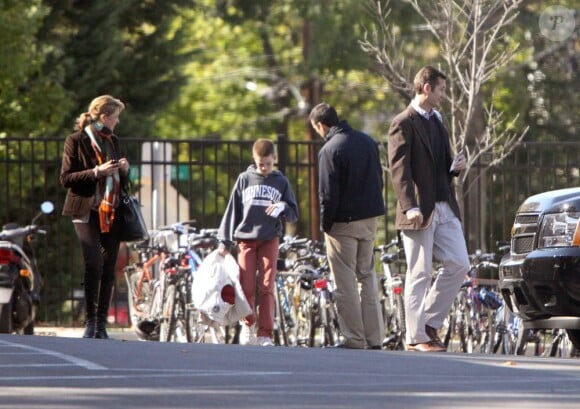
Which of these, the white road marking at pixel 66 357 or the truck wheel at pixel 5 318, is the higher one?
the truck wheel at pixel 5 318

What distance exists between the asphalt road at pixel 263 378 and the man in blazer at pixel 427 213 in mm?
658

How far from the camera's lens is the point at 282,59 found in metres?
42.0

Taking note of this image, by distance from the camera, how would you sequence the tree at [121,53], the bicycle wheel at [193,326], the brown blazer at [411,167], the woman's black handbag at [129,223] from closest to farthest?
the brown blazer at [411,167], the woman's black handbag at [129,223], the bicycle wheel at [193,326], the tree at [121,53]

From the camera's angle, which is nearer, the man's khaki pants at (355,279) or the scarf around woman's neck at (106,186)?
the scarf around woman's neck at (106,186)

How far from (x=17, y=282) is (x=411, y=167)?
4469 mm

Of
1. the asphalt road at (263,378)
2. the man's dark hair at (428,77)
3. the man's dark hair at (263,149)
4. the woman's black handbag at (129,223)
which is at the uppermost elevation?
the man's dark hair at (428,77)

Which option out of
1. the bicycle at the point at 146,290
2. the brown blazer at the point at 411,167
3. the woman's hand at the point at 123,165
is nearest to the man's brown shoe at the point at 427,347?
the brown blazer at the point at 411,167

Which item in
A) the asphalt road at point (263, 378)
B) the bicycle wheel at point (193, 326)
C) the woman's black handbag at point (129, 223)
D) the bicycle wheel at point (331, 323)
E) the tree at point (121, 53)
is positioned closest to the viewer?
the asphalt road at point (263, 378)

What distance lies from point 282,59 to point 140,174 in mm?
24012

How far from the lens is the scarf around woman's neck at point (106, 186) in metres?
12.6

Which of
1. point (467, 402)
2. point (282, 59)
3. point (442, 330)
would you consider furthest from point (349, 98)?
point (467, 402)

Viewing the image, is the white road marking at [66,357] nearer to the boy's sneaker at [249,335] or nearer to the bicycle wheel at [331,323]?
the boy's sneaker at [249,335]

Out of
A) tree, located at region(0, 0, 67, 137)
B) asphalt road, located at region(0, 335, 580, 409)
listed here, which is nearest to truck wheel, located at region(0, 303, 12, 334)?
asphalt road, located at region(0, 335, 580, 409)

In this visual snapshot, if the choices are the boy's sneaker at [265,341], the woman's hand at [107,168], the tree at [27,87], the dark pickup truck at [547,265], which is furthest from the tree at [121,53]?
the dark pickup truck at [547,265]
